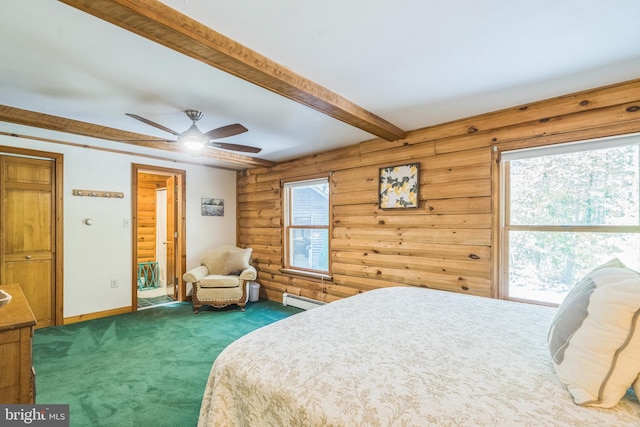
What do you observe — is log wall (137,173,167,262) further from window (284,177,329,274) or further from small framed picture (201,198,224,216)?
window (284,177,329,274)

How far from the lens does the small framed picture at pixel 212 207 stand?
519 cm

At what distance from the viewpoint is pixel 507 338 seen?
1.45m

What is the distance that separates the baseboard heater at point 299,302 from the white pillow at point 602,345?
3308 millimetres

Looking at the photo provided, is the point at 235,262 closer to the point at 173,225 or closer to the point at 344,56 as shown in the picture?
the point at 173,225

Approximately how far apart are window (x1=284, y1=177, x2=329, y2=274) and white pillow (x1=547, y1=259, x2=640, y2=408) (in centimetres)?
329

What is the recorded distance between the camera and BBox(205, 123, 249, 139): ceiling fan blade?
2.55m

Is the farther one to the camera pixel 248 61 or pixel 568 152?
pixel 568 152

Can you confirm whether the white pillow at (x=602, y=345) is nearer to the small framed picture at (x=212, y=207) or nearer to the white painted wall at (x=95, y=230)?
the white painted wall at (x=95, y=230)

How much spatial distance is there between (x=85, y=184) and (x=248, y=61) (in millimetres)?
3549

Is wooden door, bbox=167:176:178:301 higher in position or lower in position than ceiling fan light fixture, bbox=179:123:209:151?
lower

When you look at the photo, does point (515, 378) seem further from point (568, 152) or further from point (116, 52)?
point (116, 52)

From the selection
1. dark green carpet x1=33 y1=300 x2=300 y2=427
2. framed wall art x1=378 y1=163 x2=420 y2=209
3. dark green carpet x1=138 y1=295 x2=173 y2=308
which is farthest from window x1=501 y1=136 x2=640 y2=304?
dark green carpet x1=138 y1=295 x2=173 y2=308

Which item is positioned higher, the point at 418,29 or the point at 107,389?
the point at 418,29

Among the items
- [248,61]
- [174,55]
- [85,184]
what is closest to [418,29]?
[248,61]
